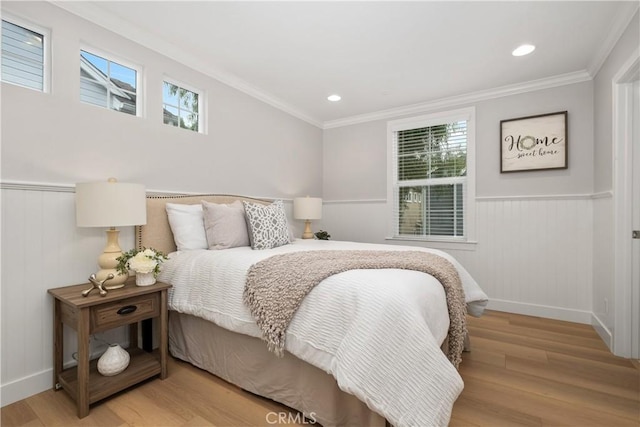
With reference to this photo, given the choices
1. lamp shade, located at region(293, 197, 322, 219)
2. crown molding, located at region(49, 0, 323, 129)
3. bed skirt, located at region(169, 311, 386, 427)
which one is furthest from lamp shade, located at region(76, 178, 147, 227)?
lamp shade, located at region(293, 197, 322, 219)

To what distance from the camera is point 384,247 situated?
252 centimetres

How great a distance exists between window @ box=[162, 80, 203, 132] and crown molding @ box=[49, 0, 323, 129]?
223 mm

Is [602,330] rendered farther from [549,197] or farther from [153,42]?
[153,42]

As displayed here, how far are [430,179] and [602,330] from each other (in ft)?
6.94

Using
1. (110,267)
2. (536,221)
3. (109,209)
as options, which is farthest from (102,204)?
(536,221)

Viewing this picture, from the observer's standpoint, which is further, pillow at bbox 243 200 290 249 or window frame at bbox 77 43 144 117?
pillow at bbox 243 200 290 249

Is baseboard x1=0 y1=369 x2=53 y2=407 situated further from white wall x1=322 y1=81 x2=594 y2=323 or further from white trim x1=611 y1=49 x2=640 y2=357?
white trim x1=611 y1=49 x2=640 y2=357

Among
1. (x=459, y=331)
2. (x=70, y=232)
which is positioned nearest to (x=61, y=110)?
(x=70, y=232)

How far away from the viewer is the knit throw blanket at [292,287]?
4.76 ft

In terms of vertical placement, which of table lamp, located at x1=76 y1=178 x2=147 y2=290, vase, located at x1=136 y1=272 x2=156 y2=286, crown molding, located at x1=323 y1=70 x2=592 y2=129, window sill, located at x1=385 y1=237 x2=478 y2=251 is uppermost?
crown molding, located at x1=323 y1=70 x2=592 y2=129

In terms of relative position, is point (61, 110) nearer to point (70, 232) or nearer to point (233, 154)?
point (70, 232)

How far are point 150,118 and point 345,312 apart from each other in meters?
2.16

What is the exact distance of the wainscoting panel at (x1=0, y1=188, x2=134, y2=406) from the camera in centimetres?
169

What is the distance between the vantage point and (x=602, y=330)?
2.54m
